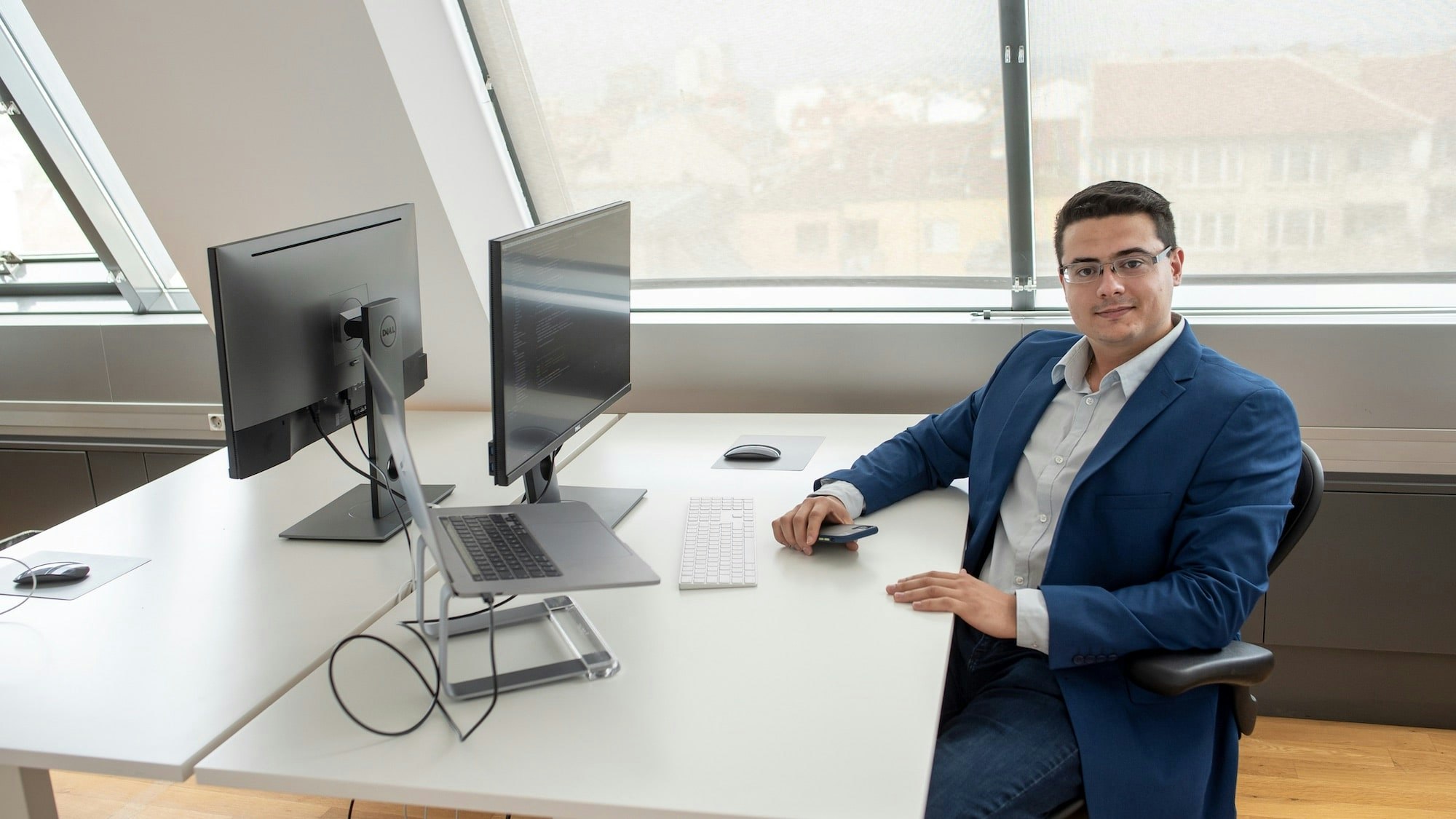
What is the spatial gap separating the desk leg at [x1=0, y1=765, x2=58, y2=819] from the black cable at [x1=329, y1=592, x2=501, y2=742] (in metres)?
0.48

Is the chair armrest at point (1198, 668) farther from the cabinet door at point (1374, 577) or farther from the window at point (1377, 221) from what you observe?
the window at point (1377, 221)

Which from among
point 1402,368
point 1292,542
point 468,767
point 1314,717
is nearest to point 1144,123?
point 1402,368

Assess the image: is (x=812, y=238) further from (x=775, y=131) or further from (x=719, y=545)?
(x=719, y=545)

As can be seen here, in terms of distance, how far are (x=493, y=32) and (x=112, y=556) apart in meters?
1.86

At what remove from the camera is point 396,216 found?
223cm

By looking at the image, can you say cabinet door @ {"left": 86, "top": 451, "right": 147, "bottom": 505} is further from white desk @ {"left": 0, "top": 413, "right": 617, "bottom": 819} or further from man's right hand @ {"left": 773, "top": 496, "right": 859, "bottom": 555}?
man's right hand @ {"left": 773, "top": 496, "right": 859, "bottom": 555}

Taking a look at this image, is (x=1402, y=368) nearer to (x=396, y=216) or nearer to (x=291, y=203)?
(x=396, y=216)

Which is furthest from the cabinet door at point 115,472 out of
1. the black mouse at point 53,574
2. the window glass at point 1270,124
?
the window glass at point 1270,124

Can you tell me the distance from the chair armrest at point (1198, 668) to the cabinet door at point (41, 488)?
11.8 feet

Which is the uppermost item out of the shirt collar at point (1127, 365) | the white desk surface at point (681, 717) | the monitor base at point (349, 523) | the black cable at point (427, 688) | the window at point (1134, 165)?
the window at point (1134, 165)

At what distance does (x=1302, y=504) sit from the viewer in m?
1.77

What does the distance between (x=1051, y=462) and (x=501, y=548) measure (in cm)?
103

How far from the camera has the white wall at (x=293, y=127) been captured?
8.75ft

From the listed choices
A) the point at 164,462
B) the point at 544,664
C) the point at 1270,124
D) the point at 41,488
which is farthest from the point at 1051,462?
the point at 41,488
